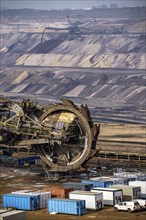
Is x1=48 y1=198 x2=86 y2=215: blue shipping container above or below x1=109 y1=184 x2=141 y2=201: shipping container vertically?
below

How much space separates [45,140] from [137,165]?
10.8 m

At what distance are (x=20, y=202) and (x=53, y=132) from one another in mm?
16911

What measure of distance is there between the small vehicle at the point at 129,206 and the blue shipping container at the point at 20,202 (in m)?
5.66

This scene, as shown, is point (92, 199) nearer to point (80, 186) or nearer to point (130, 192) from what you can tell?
point (130, 192)

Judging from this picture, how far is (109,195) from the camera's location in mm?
64562

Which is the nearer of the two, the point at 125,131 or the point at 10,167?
the point at 10,167

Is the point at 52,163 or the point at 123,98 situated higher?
the point at 123,98

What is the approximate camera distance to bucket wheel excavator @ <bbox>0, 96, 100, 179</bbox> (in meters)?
78.8

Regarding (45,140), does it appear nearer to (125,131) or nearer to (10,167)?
(10,167)

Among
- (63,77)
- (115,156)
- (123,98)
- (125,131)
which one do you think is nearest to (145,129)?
(125,131)

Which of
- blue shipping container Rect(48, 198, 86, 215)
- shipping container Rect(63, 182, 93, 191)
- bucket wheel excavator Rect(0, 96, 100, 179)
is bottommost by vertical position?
blue shipping container Rect(48, 198, 86, 215)

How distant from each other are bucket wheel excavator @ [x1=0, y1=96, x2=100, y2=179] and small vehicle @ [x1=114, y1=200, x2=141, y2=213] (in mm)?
15636

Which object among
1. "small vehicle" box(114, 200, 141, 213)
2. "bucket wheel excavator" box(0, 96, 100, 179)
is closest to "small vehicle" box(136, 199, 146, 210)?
"small vehicle" box(114, 200, 141, 213)

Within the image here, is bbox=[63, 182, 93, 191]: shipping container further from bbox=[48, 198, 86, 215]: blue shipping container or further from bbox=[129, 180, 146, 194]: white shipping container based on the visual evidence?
bbox=[48, 198, 86, 215]: blue shipping container
